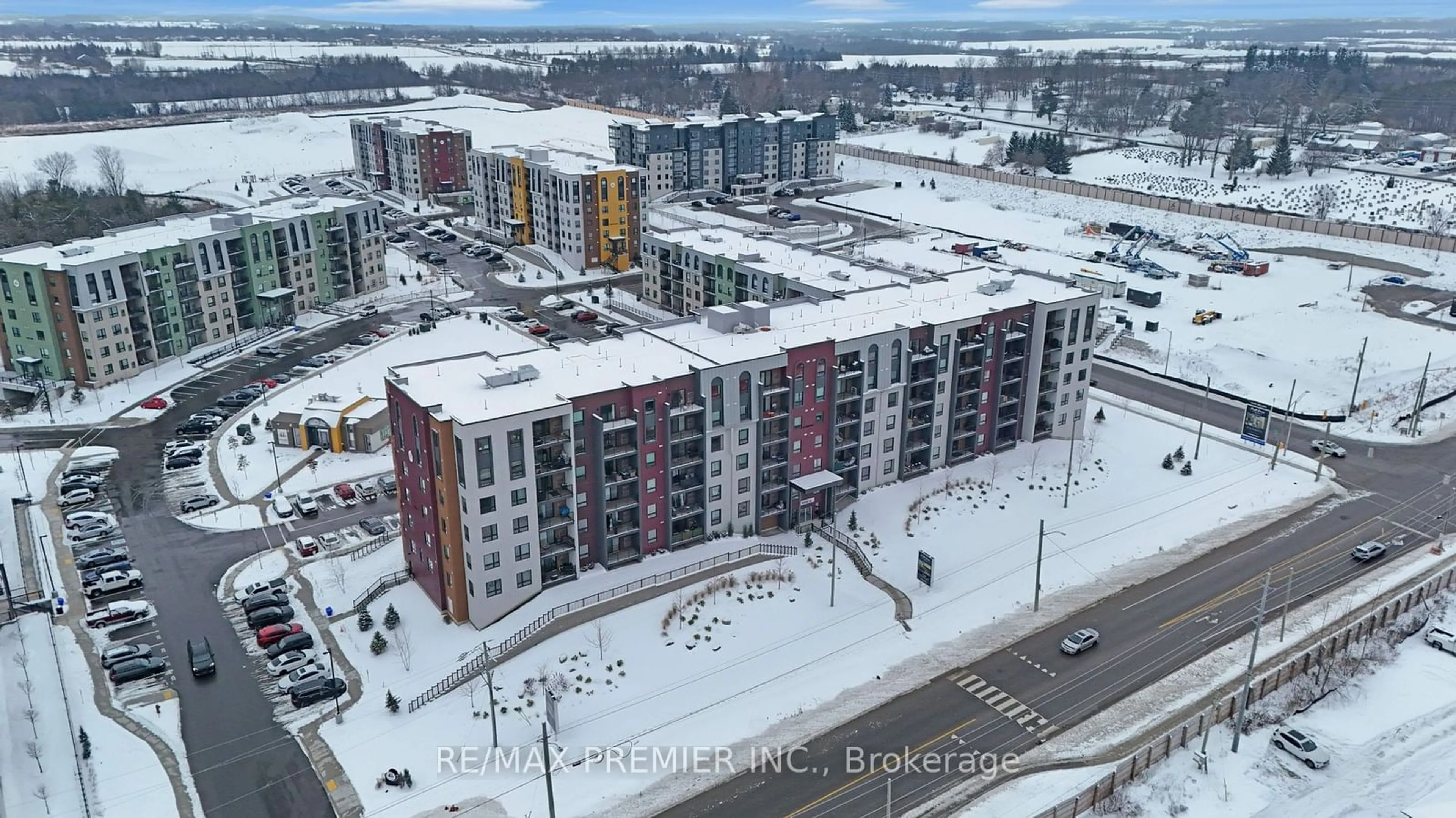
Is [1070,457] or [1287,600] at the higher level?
[1070,457]

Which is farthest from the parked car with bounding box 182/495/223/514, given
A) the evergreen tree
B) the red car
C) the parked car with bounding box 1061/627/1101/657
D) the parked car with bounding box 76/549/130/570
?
the evergreen tree

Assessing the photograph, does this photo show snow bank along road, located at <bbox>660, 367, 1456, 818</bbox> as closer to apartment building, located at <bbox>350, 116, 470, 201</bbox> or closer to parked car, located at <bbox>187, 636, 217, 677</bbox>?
parked car, located at <bbox>187, 636, 217, 677</bbox>

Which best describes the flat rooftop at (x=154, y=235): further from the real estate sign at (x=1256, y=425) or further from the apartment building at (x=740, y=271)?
the real estate sign at (x=1256, y=425)

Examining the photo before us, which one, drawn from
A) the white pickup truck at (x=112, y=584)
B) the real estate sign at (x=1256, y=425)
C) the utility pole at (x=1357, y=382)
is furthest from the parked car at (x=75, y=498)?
the utility pole at (x=1357, y=382)

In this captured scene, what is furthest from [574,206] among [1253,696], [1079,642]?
[1253,696]

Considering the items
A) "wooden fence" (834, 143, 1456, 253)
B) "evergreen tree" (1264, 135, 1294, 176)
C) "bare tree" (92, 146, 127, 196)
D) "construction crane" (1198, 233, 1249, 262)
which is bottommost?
"construction crane" (1198, 233, 1249, 262)

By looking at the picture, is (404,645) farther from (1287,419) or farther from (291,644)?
(1287,419)
